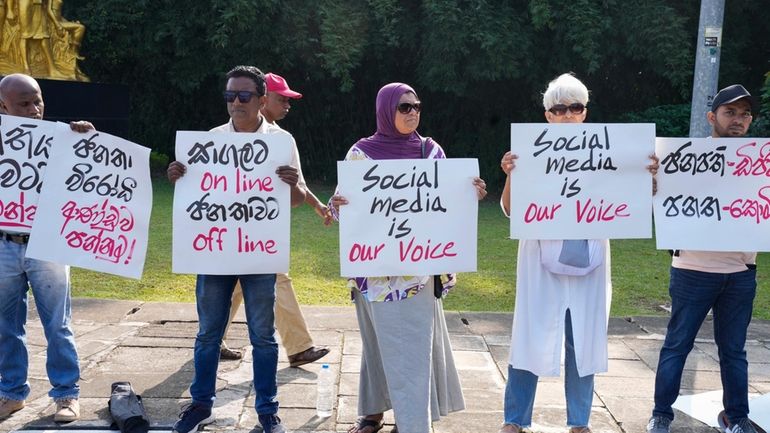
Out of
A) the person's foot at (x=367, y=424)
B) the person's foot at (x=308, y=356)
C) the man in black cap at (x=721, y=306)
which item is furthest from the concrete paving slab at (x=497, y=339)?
the person's foot at (x=367, y=424)

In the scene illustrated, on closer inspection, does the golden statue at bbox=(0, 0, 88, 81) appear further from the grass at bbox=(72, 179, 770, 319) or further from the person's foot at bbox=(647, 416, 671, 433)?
the person's foot at bbox=(647, 416, 671, 433)

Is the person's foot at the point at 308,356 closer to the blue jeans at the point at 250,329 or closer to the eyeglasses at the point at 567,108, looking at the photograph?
the blue jeans at the point at 250,329

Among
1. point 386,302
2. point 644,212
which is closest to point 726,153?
point 644,212

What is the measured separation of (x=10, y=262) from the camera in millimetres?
4340

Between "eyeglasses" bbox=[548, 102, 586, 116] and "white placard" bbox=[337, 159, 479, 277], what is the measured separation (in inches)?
18.9

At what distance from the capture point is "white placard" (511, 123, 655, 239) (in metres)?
4.13

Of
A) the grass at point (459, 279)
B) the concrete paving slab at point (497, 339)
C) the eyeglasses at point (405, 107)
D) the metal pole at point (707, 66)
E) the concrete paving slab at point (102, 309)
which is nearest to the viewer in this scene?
the eyeglasses at point (405, 107)

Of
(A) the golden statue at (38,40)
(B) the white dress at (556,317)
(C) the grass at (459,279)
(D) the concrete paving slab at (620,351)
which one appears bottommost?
(D) the concrete paving slab at (620,351)

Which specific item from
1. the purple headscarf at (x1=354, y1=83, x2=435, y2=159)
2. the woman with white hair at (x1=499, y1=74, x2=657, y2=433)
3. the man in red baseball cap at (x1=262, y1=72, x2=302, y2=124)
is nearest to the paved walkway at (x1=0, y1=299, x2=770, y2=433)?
the woman with white hair at (x1=499, y1=74, x2=657, y2=433)

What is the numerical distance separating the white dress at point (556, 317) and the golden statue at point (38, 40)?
11268 millimetres

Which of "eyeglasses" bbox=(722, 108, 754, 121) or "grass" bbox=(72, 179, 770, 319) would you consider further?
"grass" bbox=(72, 179, 770, 319)

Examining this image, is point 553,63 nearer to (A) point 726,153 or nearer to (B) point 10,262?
(A) point 726,153

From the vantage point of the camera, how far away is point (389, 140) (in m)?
4.09

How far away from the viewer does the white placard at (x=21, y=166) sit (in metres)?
4.31
